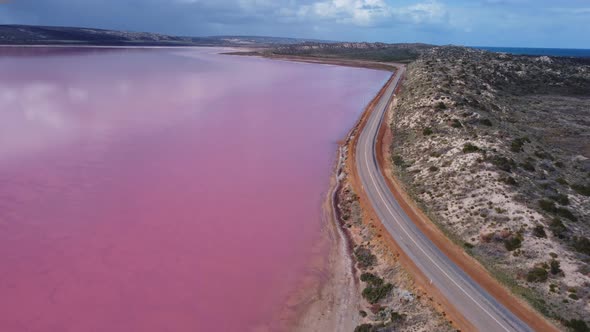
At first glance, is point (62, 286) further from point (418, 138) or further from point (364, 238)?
point (418, 138)

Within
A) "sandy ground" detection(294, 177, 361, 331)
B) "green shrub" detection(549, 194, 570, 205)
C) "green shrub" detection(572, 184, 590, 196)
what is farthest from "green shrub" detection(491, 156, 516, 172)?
"sandy ground" detection(294, 177, 361, 331)

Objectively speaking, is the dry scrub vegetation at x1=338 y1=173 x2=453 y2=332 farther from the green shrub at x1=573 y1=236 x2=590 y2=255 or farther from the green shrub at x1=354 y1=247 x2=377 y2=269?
the green shrub at x1=573 y1=236 x2=590 y2=255

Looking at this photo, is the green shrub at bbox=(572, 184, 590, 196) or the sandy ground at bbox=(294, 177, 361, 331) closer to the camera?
the sandy ground at bbox=(294, 177, 361, 331)

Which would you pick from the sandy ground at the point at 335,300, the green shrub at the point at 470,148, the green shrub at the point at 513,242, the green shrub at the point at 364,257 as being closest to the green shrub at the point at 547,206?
the green shrub at the point at 513,242

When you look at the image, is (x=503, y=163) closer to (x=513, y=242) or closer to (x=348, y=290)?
(x=513, y=242)

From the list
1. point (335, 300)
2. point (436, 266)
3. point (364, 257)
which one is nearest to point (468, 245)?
point (436, 266)
